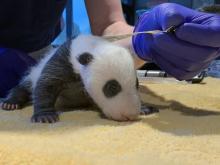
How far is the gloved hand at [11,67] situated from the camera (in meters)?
1.15

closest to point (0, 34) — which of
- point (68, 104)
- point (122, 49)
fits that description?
point (68, 104)

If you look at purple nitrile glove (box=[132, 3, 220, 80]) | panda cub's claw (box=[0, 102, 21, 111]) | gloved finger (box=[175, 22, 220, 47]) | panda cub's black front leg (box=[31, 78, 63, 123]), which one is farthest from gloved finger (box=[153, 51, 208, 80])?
panda cub's claw (box=[0, 102, 21, 111])

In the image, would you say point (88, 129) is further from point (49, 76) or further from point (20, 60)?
point (20, 60)

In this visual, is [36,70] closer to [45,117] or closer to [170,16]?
[45,117]

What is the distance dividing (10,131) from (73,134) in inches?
4.1

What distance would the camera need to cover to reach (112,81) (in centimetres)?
88

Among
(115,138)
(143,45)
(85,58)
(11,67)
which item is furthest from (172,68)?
(11,67)

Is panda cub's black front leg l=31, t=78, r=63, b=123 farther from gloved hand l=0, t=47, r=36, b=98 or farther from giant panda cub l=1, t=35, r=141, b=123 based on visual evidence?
gloved hand l=0, t=47, r=36, b=98

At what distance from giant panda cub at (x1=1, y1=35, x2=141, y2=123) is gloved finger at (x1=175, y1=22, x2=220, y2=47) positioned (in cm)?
12

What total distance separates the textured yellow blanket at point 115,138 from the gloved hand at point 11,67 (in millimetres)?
162

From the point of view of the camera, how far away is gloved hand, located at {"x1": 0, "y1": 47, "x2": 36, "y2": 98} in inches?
45.4

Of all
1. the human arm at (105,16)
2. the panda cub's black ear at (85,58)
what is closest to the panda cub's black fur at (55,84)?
the panda cub's black ear at (85,58)

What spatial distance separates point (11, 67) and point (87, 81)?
0.33 meters

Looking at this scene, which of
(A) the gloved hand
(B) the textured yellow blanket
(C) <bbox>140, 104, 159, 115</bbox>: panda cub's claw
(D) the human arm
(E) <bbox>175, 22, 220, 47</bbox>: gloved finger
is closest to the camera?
(B) the textured yellow blanket
